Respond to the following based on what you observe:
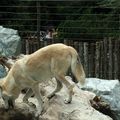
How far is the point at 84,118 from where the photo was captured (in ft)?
30.3

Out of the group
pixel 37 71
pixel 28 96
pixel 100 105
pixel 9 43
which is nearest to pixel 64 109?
pixel 28 96

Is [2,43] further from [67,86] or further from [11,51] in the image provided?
[67,86]

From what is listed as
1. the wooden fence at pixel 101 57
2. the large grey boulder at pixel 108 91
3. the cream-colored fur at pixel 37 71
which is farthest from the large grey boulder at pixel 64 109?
the wooden fence at pixel 101 57

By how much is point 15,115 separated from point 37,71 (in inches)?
30.7

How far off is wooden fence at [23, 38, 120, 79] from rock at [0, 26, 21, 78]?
1199 millimetres

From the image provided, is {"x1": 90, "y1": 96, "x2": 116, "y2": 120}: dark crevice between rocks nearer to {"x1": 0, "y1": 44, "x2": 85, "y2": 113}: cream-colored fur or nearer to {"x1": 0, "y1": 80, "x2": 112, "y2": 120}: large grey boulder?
{"x1": 0, "y1": 80, "x2": 112, "y2": 120}: large grey boulder

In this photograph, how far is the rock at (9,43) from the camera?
43.7ft

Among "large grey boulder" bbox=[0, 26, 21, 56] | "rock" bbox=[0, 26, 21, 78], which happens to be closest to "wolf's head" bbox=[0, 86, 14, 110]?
"rock" bbox=[0, 26, 21, 78]

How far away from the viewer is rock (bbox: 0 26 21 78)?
1331cm

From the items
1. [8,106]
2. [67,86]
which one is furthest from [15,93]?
[67,86]

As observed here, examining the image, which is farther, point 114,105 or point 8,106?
point 114,105

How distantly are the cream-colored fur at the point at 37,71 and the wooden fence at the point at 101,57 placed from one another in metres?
4.67

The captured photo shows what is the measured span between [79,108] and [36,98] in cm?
77

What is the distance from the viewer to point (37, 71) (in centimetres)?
917
